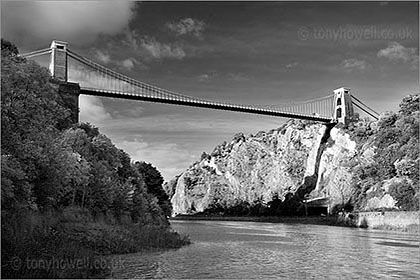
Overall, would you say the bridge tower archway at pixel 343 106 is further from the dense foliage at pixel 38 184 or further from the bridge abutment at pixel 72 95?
the dense foliage at pixel 38 184

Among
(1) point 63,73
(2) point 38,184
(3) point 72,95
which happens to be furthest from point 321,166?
(2) point 38,184

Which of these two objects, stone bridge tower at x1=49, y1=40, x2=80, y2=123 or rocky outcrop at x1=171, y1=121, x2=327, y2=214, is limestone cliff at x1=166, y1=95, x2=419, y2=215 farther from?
stone bridge tower at x1=49, y1=40, x2=80, y2=123

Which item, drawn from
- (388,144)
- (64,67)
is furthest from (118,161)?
(388,144)

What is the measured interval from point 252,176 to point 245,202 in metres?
14.5

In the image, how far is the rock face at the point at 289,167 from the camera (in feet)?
350

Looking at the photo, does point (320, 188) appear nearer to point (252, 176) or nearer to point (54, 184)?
point (252, 176)

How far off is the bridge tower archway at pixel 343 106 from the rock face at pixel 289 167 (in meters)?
3.76

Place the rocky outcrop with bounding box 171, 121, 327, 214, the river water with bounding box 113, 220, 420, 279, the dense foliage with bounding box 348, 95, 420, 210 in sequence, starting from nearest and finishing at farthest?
the river water with bounding box 113, 220, 420, 279, the dense foliage with bounding box 348, 95, 420, 210, the rocky outcrop with bounding box 171, 121, 327, 214

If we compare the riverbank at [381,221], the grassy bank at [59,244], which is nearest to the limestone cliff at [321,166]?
the riverbank at [381,221]

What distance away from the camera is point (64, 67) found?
70.6 metres

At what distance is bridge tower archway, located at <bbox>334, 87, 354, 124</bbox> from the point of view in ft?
417

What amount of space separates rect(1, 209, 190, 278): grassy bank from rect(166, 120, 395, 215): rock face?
174ft

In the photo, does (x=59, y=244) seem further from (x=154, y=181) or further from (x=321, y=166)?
(x=321, y=166)

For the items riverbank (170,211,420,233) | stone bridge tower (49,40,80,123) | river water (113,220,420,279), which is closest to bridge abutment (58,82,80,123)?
stone bridge tower (49,40,80,123)
